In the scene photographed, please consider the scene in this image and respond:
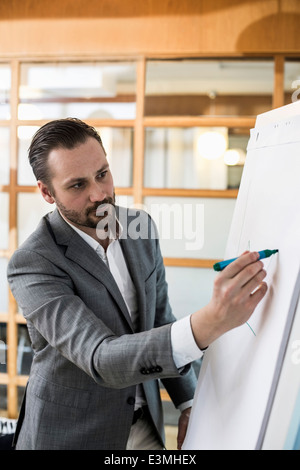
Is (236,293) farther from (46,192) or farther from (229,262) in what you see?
(46,192)

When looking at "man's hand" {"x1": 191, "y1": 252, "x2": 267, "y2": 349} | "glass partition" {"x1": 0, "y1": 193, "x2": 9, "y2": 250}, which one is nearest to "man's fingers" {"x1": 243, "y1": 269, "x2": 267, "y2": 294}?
"man's hand" {"x1": 191, "y1": 252, "x2": 267, "y2": 349}

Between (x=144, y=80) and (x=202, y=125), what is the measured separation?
37 cm

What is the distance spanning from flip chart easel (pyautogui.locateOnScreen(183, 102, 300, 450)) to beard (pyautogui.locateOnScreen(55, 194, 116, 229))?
0.99 ft

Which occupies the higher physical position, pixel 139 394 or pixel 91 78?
pixel 91 78

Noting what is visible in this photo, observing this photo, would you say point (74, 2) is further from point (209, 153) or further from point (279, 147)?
point (279, 147)

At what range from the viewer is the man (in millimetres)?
993

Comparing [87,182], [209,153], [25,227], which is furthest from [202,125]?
[87,182]

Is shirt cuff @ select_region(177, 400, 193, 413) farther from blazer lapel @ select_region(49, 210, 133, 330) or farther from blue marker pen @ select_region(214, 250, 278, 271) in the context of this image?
blue marker pen @ select_region(214, 250, 278, 271)

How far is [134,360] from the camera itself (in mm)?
838

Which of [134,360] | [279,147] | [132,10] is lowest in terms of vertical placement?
[134,360]

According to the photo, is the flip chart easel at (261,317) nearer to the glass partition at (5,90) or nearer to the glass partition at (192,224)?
the glass partition at (192,224)

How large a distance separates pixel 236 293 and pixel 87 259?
0.49m
